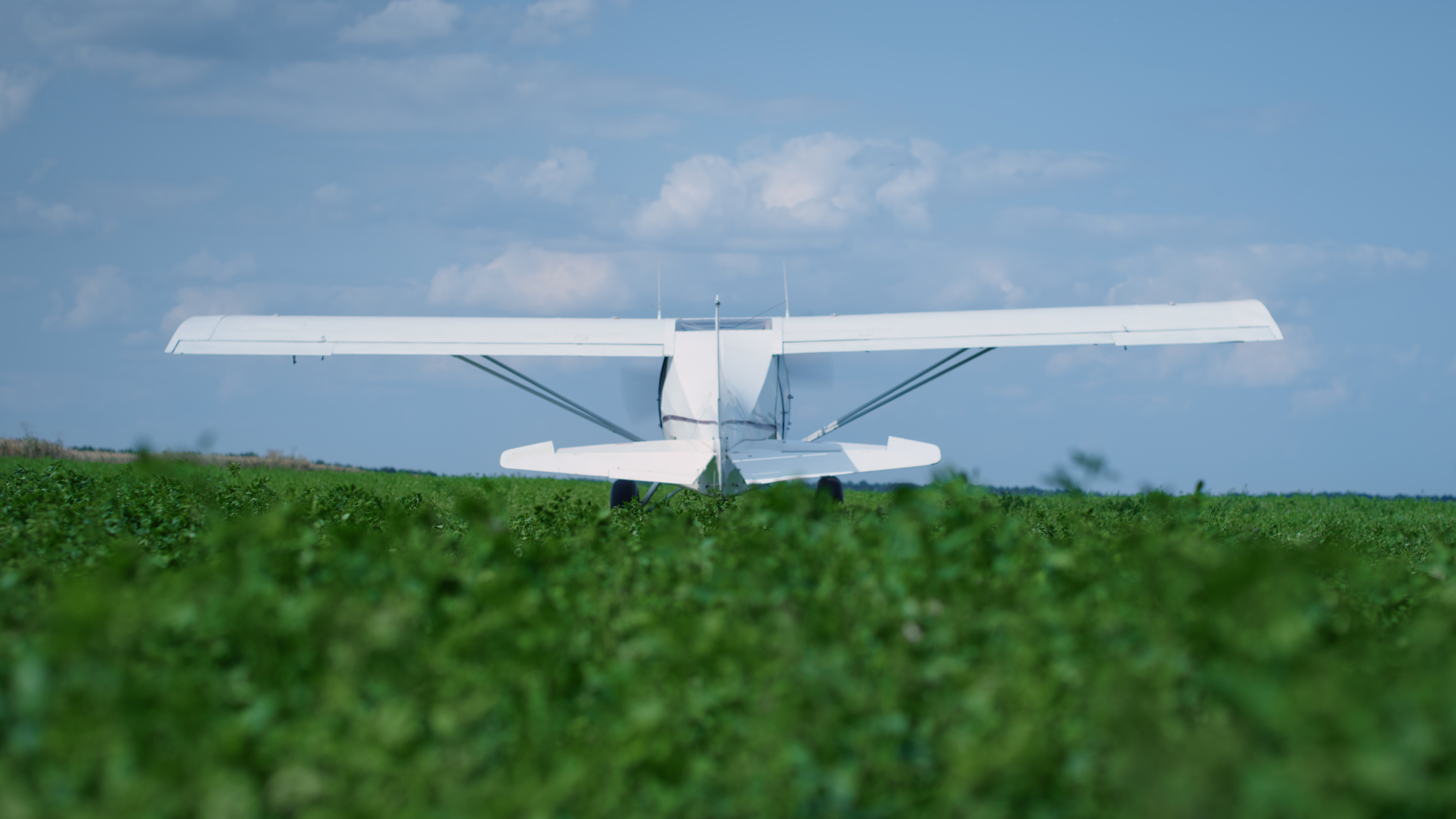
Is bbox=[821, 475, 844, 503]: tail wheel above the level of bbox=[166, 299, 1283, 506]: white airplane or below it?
below

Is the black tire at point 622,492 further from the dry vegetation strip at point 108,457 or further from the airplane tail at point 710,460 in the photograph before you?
the dry vegetation strip at point 108,457

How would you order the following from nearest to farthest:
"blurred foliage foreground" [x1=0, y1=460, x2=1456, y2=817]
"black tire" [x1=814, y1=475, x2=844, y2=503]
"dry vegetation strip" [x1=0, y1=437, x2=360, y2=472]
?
"blurred foliage foreground" [x1=0, y1=460, x2=1456, y2=817]
"black tire" [x1=814, y1=475, x2=844, y2=503]
"dry vegetation strip" [x1=0, y1=437, x2=360, y2=472]

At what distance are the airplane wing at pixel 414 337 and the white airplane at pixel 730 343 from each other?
0.08 feet

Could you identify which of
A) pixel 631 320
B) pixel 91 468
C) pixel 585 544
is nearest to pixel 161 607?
pixel 585 544

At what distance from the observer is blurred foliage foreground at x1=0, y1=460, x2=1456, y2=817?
2.66m

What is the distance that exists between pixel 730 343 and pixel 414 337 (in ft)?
17.0

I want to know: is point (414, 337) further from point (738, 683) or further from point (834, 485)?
point (738, 683)

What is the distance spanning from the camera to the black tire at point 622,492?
54.2 feet

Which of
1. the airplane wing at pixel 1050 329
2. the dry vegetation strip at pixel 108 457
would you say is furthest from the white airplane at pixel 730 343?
the dry vegetation strip at pixel 108 457

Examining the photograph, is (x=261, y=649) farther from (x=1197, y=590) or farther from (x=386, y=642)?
(x=1197, y=590)

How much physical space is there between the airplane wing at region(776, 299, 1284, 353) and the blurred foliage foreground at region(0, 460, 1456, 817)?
38.0 ft

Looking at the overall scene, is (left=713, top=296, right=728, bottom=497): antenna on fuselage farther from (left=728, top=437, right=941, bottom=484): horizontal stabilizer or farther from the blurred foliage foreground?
the blurred foliage foreground

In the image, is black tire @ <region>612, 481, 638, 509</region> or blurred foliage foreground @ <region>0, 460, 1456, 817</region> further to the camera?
black tire @ <region>612, 481, 638, 509</region>

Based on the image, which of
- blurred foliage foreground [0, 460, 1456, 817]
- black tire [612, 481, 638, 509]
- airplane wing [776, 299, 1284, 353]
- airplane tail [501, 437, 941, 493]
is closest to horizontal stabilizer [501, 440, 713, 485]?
airplane tail [501, 437, 941, 493]
